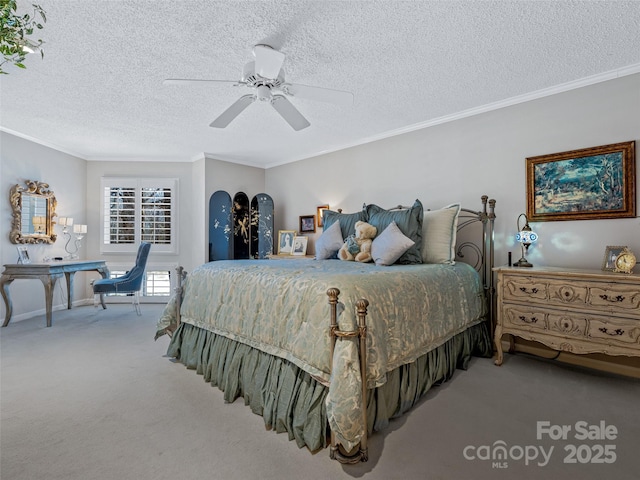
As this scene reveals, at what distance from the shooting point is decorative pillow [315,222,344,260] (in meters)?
3.58

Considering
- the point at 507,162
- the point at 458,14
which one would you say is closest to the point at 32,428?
the point at 458,14

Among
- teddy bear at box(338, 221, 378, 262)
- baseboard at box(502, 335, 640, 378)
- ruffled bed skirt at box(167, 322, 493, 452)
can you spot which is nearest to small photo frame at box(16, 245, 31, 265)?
ruffled bed skirt at box(167, 322, 493, 452)

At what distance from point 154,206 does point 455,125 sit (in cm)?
497

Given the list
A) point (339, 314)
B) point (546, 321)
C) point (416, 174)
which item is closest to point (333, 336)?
point (339, 314)

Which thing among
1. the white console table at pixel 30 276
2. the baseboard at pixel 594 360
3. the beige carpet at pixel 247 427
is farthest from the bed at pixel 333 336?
the white console table at pixel 30 276

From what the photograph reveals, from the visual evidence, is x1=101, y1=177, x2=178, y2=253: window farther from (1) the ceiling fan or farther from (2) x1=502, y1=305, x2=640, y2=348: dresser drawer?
(2) x1=502, y1=305, x2=640, y2=348: dresser drawer

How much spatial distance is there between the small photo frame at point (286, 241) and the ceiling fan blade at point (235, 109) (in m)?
2.87

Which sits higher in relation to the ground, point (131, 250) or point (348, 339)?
point (131, 250)

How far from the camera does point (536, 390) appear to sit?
240 cm

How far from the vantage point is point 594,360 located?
2803mm

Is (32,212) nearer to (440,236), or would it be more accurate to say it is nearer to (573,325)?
(440,236)

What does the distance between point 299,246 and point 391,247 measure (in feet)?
8.63

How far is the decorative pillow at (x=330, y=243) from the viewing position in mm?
3582

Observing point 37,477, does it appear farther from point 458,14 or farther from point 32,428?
point 458,14
